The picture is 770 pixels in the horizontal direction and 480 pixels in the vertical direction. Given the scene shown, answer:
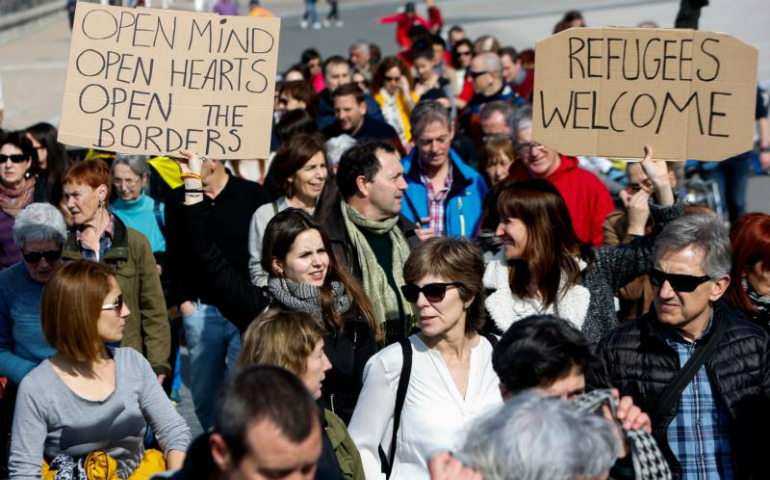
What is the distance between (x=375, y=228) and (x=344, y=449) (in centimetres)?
196

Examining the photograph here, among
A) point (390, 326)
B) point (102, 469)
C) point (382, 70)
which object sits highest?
point (382, 70)

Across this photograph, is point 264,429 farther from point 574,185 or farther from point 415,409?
point 574,185

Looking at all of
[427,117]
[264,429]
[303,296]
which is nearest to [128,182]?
[427,117]

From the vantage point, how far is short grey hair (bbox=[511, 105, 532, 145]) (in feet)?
22.9

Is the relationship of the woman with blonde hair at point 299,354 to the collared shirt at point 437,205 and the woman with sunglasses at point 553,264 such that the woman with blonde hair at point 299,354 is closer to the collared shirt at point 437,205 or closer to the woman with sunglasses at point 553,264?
the woman with sunglasses at point 553,264

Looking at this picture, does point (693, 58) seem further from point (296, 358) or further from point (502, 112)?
point (502, 112)

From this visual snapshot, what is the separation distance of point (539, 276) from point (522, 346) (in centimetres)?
158

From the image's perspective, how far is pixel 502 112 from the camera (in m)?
8.98

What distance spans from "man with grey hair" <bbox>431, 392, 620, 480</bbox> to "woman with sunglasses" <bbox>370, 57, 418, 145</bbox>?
8.85 meters

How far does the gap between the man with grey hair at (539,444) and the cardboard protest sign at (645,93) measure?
8.91 ft

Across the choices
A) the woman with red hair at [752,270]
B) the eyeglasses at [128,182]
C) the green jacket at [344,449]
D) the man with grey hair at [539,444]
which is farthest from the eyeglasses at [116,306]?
the eyeglasses at [128,182]

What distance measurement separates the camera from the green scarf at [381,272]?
5.52m

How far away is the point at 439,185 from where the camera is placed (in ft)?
23.6

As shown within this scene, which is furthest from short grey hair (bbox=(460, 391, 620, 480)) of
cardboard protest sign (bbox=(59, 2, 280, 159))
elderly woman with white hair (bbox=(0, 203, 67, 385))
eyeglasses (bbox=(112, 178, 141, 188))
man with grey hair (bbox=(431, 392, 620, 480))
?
eyeglasses (bbox=(112, 178, 141, 188))
